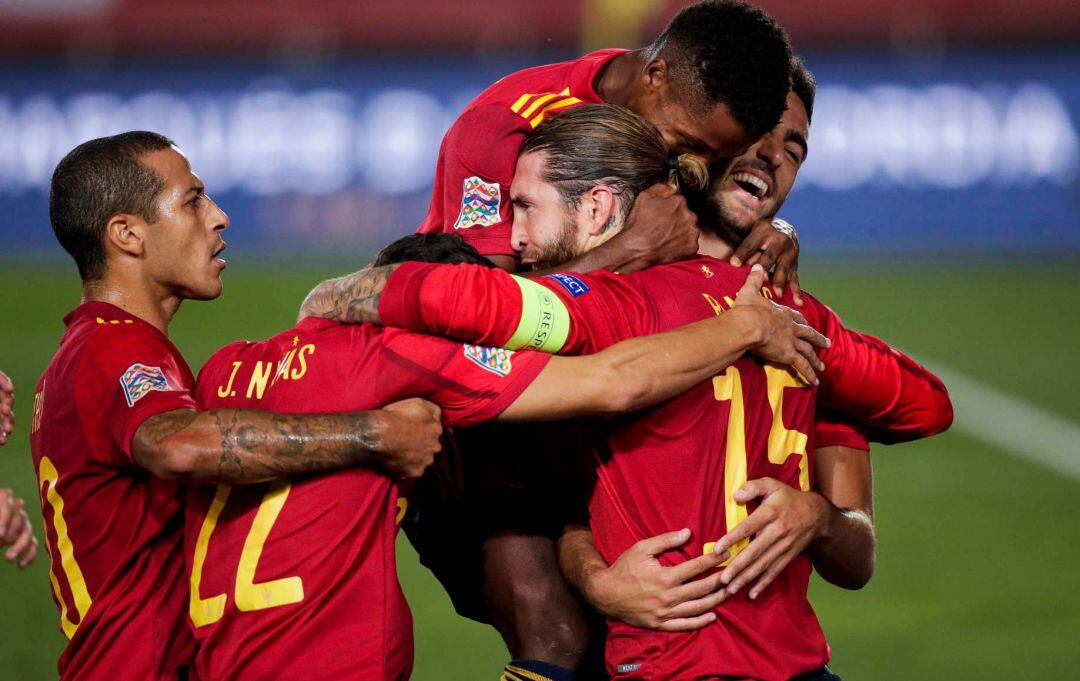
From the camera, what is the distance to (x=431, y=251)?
3.91 metres

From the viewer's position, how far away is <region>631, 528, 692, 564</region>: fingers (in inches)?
148

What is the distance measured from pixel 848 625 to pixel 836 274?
31.0 feet

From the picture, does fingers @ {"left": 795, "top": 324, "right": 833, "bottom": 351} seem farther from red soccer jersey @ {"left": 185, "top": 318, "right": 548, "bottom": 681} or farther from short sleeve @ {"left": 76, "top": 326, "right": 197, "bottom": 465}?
short sleeve @ {"left": 76, "top": 326, "right": 197, "bottom": 465}

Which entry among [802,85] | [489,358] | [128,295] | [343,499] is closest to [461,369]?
[489,358]

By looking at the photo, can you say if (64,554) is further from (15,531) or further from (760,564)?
(760,564)

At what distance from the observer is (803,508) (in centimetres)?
397

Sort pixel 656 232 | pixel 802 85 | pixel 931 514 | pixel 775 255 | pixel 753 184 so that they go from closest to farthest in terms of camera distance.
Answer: pixel 656 232 → pixel 775 255 → pixel 753 184 → pixel 802 85 → pixel 931 514

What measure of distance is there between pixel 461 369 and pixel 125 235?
131cm

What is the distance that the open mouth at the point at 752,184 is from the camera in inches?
191

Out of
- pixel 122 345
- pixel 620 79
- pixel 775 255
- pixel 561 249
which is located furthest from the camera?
pixel 620 79

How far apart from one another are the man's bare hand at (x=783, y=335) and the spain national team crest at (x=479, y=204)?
85cm

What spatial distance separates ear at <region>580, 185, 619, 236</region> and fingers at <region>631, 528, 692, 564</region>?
3.16ft

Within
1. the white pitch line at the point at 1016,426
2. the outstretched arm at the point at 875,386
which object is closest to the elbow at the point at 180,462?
the outstretched arm at the point at 875,386

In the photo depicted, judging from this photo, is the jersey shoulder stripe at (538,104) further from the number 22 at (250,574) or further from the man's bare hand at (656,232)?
the number 22 at (250,574)
